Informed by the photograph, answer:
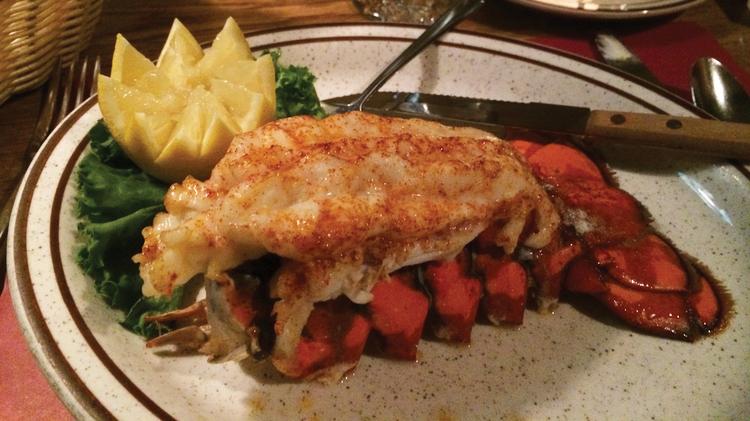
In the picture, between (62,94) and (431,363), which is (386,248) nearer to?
(431,363)

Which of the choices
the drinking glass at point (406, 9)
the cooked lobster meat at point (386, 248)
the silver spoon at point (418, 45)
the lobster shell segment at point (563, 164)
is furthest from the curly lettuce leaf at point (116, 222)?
the drinking glass at point (406, 9)

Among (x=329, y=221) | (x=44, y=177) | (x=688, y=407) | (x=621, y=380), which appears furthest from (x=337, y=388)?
(x=44, y=177)

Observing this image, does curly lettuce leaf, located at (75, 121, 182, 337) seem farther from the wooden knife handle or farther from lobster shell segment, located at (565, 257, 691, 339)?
the wooden knife handle

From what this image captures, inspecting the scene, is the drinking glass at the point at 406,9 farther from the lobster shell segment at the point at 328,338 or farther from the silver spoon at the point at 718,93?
the lobster shell segment at the point at 328,338

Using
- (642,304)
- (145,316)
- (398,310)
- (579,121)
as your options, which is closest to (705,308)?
(642,304)

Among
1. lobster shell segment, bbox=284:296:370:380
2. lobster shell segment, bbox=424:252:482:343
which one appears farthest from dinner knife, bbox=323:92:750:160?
lobster shell segment, bbox=284:296:370:380

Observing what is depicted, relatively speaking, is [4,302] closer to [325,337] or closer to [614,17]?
[325,337]
